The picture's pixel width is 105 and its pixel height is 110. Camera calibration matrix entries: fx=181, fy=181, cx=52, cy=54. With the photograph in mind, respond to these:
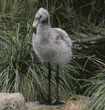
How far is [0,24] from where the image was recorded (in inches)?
138

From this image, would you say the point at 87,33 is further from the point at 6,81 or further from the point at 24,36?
the point at 6,81

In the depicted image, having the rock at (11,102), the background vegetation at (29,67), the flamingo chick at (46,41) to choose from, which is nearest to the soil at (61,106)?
the background vegetation at (29,67)

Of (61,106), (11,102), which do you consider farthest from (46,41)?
(61,106)

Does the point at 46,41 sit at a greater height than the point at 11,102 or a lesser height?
greater

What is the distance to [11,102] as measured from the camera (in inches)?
73.3

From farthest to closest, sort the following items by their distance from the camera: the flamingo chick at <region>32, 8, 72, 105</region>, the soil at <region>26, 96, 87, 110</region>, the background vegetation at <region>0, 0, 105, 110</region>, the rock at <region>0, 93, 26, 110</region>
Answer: the background vegetation at <region>0, 0, 105, 110</region> < the soil at <region>26, 96, 87, 110</region> < the flamingo chick at <region>32, 8, 72, 105</region> < the rock at <region>0, 93, 26, 110</region>

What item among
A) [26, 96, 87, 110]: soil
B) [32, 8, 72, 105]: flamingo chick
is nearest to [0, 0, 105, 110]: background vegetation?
[26, 96, 87, 110]: soil

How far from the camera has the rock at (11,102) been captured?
1.81 metres

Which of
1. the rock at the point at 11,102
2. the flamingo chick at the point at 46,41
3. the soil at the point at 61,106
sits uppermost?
the flamingo chick at the point at 46,41

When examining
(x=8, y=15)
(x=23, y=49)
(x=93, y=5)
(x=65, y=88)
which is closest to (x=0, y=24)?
(x=8, y=15)

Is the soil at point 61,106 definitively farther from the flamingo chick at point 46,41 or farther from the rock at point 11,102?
the flamingo chick at point 46,41

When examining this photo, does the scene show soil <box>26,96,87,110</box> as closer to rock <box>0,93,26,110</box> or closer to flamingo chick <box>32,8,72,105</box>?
rock <box>0,93,26,110</box>

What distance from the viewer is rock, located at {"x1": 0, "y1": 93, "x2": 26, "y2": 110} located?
1.81 meters

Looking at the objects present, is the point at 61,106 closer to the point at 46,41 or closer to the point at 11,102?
the point at 11,102
